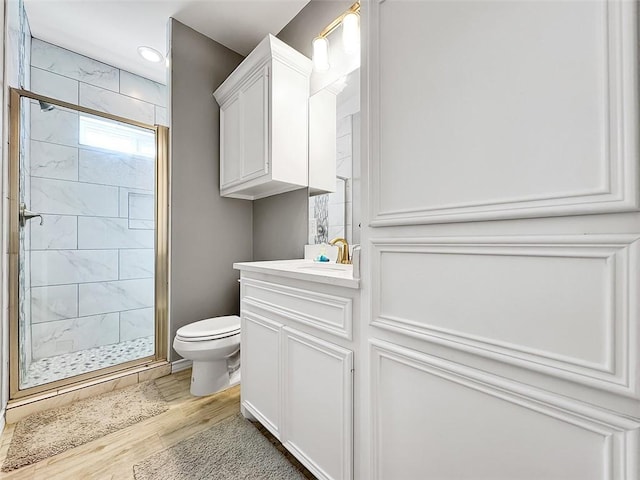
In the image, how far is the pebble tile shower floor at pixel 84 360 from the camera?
185 cm

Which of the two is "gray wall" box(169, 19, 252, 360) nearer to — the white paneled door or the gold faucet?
the gold faucet

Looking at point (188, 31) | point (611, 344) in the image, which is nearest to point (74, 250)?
point (188, 31)

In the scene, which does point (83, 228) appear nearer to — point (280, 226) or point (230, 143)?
point (230, 143)

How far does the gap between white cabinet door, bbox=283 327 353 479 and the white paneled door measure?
84 millimetres

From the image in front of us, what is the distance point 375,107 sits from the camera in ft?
3.00

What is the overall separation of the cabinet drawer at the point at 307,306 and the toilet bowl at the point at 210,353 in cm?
55

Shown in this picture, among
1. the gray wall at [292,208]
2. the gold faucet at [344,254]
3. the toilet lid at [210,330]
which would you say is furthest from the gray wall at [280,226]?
the toilet lid at [210,330]

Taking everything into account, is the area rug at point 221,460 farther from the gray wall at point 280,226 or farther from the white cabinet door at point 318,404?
the gray wall at point 280,226

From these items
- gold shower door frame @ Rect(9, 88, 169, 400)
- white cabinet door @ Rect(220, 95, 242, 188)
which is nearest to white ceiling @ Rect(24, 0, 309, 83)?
white cabinet door @ Rect(220, 95, 242, 188)

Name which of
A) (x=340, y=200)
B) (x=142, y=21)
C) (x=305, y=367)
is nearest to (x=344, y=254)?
(x=340, y=200)

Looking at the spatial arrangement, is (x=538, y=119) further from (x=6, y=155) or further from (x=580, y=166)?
(x=6, y=155)

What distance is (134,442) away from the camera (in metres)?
1.42

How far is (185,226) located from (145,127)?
85 cm

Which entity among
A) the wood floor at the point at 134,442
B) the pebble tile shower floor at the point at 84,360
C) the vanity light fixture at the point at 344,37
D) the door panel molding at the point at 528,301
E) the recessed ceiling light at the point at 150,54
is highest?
the recessed ceiling light at the point at 150,54
